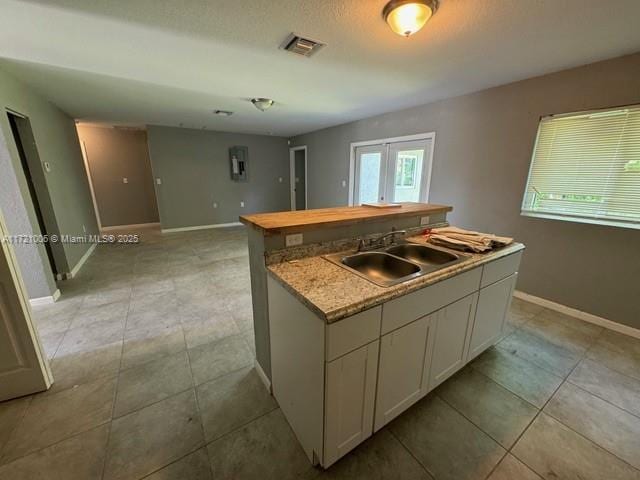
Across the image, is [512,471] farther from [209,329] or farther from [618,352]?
[209,329]

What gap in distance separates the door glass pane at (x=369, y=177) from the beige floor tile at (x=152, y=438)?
4.19 meters

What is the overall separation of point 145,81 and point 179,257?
2.67 meters

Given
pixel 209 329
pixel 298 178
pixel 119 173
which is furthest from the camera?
pixel 298 178

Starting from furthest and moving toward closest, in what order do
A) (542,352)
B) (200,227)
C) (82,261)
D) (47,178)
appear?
1. (200,227)
2. (82,261)
3. (47,178)
4. (542,352)

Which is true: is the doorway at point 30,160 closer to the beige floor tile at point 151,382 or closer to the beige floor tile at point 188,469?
the beige floor tile at point 151,382

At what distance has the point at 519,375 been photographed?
1.83 metres

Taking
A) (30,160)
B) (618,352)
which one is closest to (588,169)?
(618,352)

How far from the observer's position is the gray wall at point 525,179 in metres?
2.25

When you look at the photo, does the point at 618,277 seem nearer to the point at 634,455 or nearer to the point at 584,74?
the point at 634,455

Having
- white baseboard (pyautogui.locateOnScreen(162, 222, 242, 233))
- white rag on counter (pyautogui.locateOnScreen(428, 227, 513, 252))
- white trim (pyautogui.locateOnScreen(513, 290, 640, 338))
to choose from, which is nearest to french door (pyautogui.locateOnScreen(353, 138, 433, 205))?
white trim (pyautogui.locateOnScreen(513, 290, 640, 338))

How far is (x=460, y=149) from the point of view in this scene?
3322 millimetres

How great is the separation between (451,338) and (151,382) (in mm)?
2054

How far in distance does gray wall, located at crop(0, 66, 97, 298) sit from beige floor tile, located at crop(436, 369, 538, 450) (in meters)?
4.10

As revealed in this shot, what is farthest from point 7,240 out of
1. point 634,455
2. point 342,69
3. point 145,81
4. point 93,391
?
point 634,455
